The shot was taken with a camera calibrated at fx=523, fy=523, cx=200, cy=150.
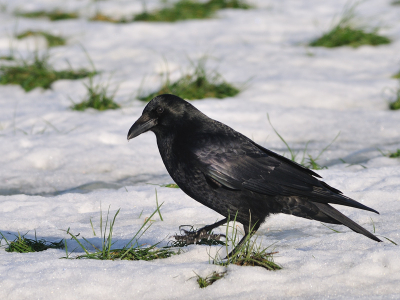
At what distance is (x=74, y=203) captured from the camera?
14.2 feet

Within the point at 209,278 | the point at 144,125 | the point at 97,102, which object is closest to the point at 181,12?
the point at 97,102

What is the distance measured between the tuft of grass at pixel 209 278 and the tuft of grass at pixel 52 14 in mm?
9897

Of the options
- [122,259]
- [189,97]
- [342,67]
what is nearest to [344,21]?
[342,67]

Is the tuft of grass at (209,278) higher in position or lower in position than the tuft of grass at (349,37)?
lower

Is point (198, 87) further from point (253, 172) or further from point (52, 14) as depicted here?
point (52, 14)

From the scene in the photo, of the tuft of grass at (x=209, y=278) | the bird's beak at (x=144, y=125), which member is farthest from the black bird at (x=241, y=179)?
the tuft of grass at (x=209, y=278)

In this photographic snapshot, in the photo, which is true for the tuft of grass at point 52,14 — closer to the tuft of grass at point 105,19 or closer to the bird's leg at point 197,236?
the tuft of grass at point 105,19

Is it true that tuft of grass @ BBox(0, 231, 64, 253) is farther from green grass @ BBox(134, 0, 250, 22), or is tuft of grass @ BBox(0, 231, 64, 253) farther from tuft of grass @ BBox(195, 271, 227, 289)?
green grass @ BBox(134, 0, 250, 22)

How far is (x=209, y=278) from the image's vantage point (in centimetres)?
284

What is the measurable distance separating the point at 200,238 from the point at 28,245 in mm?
1128

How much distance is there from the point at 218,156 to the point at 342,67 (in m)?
5.70

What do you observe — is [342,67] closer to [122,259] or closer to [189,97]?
[189,97]

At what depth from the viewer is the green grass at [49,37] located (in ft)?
32.2

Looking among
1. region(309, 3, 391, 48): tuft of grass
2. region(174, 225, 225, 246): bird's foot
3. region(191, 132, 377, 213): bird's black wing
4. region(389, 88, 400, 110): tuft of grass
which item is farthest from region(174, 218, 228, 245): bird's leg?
region(309, 3, 391, 48): tuft of grass
